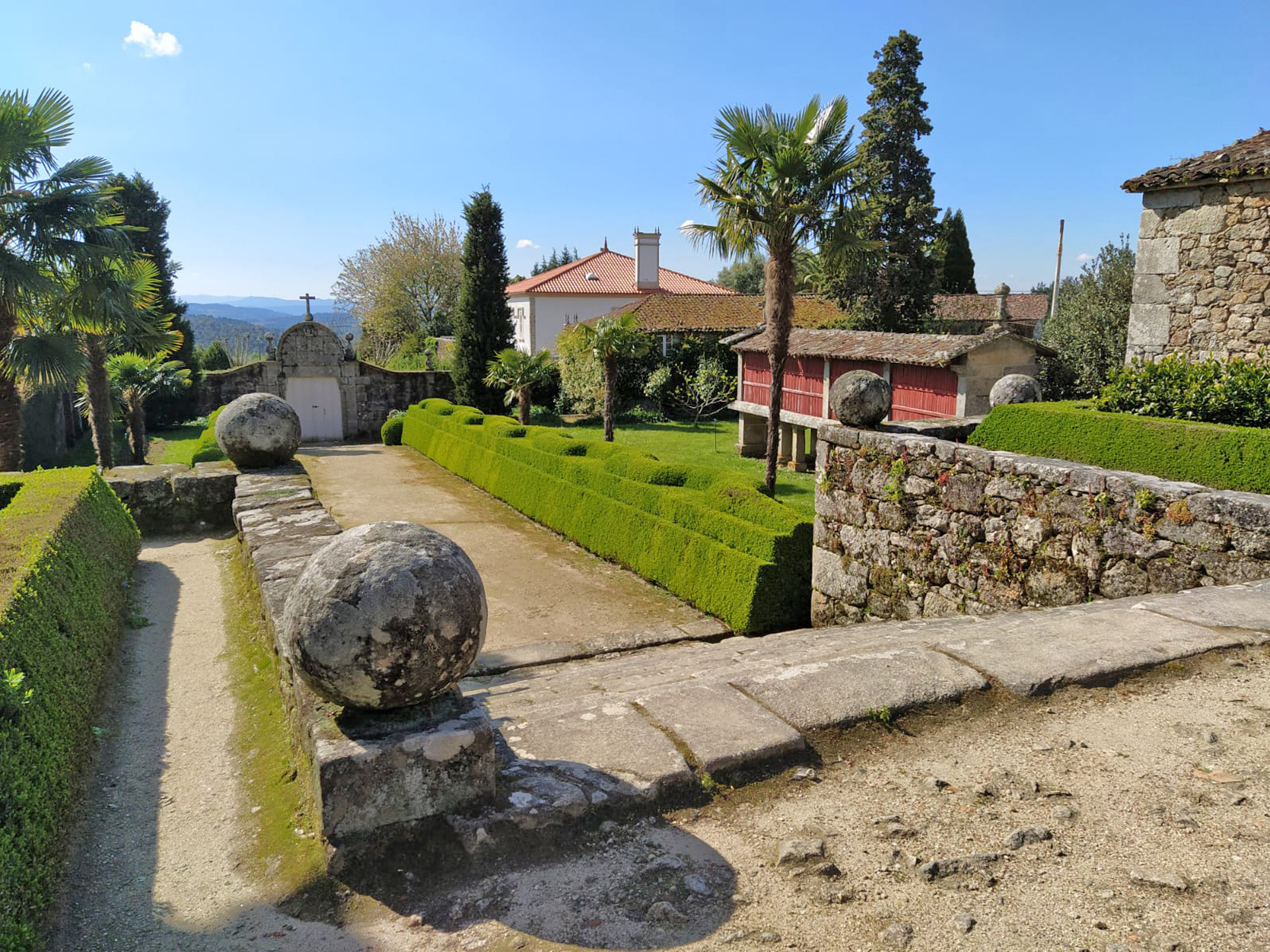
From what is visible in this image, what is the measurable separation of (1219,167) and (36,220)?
1510cm

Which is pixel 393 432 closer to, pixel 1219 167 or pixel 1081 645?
pixel 1219 167

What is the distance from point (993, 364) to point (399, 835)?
1537cm

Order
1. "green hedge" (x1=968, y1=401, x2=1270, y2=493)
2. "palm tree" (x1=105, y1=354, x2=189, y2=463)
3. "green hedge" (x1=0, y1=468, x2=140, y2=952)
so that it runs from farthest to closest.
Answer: "palm tree" (x1=105, y1=354, x2=189, y2=463) → "green hedge" (x1=968, y1=401, x2=1270, y2=493) → "green hedge" (x1=0, y1=468, x2=140, y2=952)

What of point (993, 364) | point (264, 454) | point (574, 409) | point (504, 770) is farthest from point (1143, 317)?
point (574, 409)

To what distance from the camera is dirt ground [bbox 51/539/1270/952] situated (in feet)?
9.23

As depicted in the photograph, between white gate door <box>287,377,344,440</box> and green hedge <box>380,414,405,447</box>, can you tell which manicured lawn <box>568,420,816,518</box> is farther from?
white gate door <box>287,377,344,440</box>

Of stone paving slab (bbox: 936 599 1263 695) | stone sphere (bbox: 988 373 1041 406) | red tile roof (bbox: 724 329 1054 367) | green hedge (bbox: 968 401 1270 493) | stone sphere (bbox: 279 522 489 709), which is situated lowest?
stone paving slab (bbox: 936 599 1263 695)

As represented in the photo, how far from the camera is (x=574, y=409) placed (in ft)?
101

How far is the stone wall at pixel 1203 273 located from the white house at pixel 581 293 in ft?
98.6

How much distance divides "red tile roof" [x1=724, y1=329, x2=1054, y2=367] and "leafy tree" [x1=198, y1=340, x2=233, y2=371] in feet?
81.9

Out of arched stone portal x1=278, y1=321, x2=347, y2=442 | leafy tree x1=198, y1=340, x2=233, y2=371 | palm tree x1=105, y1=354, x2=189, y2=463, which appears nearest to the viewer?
palm tree x1=105, y1=354, x2=189, y2=463

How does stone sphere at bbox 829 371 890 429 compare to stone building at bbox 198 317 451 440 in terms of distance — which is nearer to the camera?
stone sphere at bbox 829 371 890 429

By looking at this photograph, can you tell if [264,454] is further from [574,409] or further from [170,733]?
[574,409]

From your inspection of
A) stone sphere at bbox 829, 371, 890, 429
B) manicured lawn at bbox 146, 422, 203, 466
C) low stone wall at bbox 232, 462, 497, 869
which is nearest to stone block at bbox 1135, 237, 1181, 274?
stone sphere at bbox 829, 371, 890, 429
